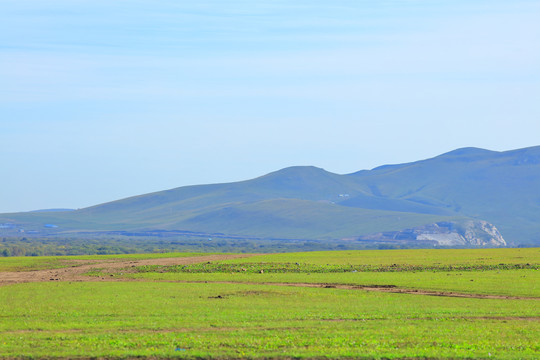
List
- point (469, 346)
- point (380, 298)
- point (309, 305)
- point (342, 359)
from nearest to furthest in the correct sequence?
point (342, 359), point (469, 346), point (309, 305), point (380, 298)

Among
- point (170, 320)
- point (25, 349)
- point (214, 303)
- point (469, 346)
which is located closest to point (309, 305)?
point (214, 303)

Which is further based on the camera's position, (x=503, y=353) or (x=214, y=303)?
(x=214, y=303)

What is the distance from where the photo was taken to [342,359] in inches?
851

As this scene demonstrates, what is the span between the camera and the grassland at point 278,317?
75.0ft

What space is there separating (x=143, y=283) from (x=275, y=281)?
909cm

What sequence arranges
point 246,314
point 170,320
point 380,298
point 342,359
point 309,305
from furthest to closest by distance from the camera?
1. point 380,298
2. point 309,305
3. point 246,314
4. point 170,320
5. point 342,359

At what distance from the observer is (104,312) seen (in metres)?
31.8

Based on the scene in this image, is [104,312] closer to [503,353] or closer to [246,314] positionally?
[246,314]

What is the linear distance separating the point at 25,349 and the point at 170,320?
7.39 metres

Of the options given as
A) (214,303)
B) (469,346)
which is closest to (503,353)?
(469,346)

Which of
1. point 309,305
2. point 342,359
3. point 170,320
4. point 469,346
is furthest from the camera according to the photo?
point 309,305

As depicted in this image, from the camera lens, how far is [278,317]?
98.6 ft

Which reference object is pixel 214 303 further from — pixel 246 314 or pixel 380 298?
pixel 380 298

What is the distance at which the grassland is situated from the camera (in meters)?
22.9
